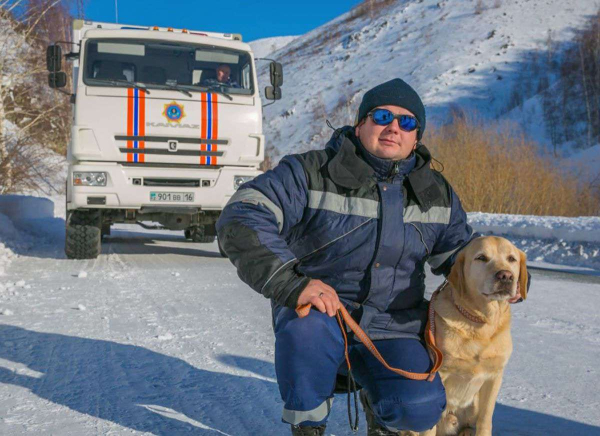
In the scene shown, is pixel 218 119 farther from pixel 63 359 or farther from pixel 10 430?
pixel 10 430

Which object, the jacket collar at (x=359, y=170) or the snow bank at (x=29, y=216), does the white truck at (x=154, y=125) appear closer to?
the snow bank at (x=29, y=216)

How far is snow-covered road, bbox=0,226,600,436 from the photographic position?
265cm

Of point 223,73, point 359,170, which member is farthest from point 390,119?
point 223,73

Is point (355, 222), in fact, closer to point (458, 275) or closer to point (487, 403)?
point (458, 275)

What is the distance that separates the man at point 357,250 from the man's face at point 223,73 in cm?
536

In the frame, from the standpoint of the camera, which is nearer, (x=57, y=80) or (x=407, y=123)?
(x=407, y=123)

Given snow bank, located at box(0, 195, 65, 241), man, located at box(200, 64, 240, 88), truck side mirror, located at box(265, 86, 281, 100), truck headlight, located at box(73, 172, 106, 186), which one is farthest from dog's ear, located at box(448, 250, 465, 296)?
snow bank, located at box(0, 195, 65, 241)

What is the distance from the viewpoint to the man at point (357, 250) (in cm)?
213

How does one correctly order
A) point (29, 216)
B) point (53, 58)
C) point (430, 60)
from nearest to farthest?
point (53, 58), point (29, 216), point (430, 60)

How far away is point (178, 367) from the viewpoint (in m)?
3.37

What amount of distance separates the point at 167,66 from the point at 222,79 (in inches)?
25.9

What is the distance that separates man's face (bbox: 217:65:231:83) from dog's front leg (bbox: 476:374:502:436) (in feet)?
19.6

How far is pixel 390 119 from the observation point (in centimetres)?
241

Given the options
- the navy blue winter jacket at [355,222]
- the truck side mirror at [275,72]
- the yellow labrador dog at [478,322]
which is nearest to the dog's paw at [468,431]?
the yellow labrador dog at [478,322]
